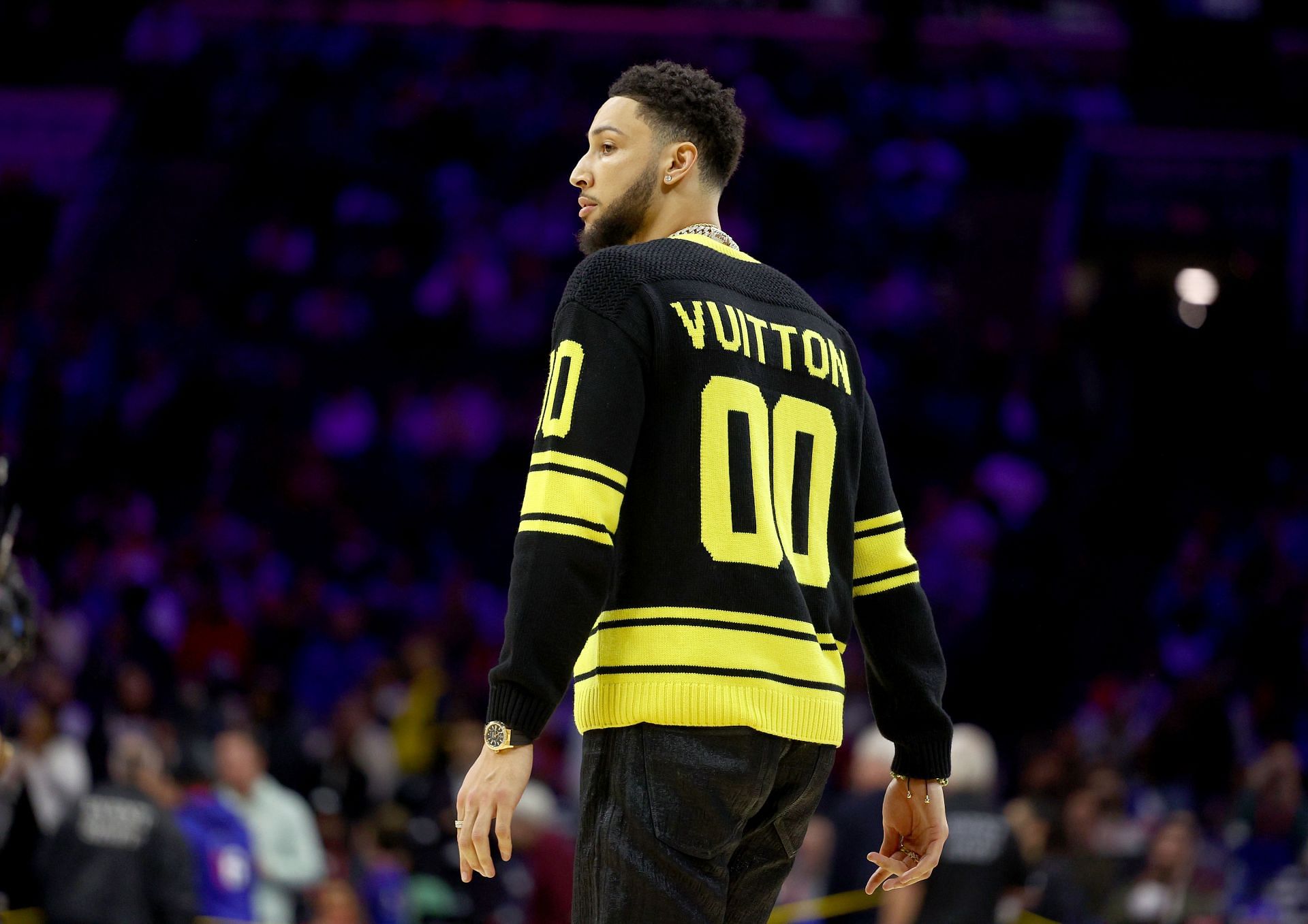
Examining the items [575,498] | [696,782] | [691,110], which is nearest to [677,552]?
[575,498]

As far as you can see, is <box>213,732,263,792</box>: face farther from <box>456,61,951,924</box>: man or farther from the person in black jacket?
<box>456,61,951,924</box>: man

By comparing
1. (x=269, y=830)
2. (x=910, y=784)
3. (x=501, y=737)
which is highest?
(x=501, y=737)

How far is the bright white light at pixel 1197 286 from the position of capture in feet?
52.3

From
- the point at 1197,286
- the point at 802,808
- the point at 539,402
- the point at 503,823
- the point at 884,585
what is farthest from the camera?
the point at 1197,286

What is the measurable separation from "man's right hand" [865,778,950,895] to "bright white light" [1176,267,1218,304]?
1396 cm

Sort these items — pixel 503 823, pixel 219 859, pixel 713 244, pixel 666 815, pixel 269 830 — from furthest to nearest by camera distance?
pixel 269 830 < pixel 219 859 < pixel 713 244 < pixel 666 815 < pixel 503 823

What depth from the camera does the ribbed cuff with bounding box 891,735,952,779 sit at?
2818 millimetres

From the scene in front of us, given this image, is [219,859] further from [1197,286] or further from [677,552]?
[1197,286]

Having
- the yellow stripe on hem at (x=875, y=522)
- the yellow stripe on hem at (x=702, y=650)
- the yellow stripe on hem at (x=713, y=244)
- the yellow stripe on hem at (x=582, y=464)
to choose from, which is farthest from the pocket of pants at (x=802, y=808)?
the yellow stripe on hem at (x=713, y=244)

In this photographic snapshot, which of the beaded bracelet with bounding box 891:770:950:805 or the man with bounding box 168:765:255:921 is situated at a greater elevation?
the beaded bracelet with bounding box 891:770:950:805

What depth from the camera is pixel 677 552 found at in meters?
2.45

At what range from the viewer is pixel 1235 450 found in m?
13.2

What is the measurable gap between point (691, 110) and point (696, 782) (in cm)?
110

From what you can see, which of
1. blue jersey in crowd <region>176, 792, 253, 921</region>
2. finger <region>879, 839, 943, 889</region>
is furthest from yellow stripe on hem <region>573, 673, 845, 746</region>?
blue jersey in crowd <region>176, 792, 253, 921</region>
